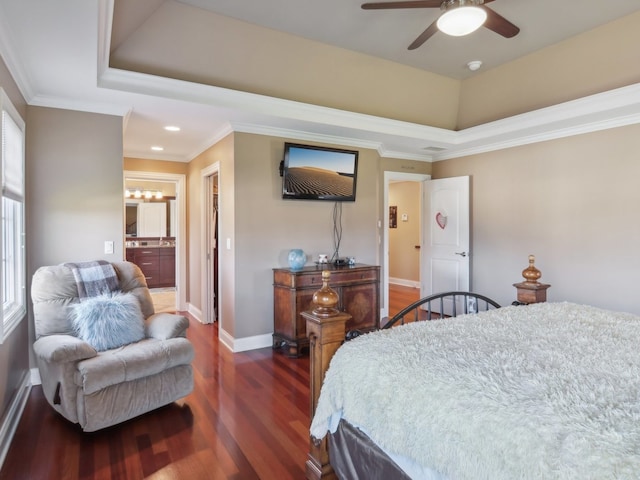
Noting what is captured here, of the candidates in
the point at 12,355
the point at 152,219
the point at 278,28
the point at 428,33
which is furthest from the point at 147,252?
the point at 428,33

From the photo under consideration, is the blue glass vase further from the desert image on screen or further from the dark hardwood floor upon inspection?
the dark hardwood floor

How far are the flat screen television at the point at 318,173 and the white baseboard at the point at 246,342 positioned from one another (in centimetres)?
158

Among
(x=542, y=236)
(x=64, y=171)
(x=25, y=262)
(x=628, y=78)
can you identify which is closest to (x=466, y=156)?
(x=542, y=236)

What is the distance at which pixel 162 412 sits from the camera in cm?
273

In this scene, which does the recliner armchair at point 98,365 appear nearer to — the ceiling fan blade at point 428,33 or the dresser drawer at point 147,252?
the ceiling fan blade at point 428,33

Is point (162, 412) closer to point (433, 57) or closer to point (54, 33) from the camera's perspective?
point (54, 33)

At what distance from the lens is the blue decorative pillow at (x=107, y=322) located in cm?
268

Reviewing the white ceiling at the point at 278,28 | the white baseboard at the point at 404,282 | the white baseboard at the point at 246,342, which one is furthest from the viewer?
the white baseboard at the point at 404,282

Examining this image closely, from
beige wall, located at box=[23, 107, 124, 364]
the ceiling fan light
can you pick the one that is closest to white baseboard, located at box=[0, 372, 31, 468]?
beige wall, located at box=[23, 107, 124, 364]

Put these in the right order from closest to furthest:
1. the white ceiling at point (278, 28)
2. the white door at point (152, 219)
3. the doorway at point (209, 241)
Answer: the white ceiling at point (278, 28) < the doorway at point (209, 241) < the white door at point (152, 219)

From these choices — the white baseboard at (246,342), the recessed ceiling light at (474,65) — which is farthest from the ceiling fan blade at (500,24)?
the white baseboard at (246,342)

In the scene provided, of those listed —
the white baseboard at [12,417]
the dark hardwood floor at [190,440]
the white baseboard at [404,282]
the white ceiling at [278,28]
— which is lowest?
the dark hardwood floor at [190,440]

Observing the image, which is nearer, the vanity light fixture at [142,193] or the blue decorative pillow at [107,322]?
the blue decorative pillow at [107,322]

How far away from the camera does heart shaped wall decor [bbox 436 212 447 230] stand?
552 cm
